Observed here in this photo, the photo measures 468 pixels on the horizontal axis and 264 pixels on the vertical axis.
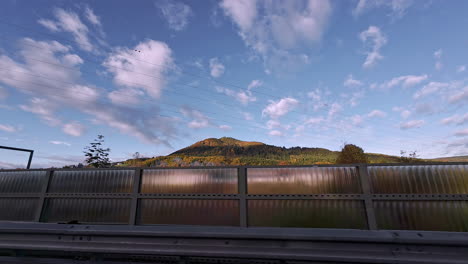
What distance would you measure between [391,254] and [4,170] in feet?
28.1

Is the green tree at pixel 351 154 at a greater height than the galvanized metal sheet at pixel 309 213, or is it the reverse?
the green tree at pixel 351 154

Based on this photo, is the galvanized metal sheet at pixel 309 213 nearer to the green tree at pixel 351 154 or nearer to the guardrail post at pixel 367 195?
the guardrail post at pixel 367 195

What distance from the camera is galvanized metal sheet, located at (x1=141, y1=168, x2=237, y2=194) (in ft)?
14.6

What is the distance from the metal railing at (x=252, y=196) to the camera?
358 centimetres

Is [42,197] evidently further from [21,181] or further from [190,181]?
[190,181]

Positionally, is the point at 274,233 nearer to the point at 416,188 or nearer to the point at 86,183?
the point at 416,188

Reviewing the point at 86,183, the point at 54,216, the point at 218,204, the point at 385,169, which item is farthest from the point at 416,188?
A: the point at 54,216

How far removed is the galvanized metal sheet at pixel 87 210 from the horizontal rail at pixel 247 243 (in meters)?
1.99

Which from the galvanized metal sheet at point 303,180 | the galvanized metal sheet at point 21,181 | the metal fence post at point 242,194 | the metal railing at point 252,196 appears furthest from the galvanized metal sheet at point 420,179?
the galvanized metal sheet at point 21,181

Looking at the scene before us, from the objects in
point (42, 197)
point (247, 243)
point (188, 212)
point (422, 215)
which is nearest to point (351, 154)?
point (422, 215)

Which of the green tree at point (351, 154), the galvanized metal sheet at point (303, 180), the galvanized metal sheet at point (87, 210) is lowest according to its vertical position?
the galvanized metal sheet at point (87, 210)

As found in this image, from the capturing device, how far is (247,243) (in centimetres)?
212

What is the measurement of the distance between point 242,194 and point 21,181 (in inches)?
232

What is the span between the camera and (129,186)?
476 centimetres
